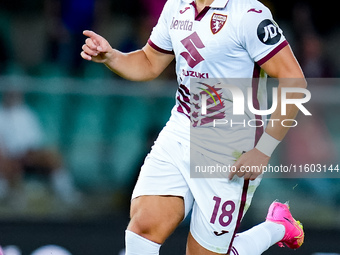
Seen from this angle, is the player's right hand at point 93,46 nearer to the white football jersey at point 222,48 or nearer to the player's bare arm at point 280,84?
the white football jersey at point 222,48

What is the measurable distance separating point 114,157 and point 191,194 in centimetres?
221

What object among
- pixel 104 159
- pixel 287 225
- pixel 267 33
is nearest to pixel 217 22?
pixel 267 33

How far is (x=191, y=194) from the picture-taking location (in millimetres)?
3957

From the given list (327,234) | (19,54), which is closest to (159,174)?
(327,234)

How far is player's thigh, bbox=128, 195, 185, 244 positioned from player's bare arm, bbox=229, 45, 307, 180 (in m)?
0.40

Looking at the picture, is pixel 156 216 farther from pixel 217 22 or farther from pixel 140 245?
pixel 217 22

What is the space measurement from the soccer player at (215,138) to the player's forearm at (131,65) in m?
0.01

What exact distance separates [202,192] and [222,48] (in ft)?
2.49

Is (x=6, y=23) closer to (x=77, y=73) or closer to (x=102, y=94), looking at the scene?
(x=77, y=73)

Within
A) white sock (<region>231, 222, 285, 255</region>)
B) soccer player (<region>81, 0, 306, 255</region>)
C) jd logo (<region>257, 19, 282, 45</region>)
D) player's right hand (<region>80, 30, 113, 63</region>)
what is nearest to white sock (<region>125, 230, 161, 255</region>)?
soccer player (<region>81, 0, 306, 255</region>)

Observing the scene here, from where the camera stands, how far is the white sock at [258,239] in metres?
4.28

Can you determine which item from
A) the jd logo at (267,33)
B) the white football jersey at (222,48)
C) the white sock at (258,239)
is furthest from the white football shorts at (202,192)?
the jd logo at (267,33)

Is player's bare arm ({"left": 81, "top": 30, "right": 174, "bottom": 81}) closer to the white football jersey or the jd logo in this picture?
the white football jersey

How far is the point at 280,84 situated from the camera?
362 cm
